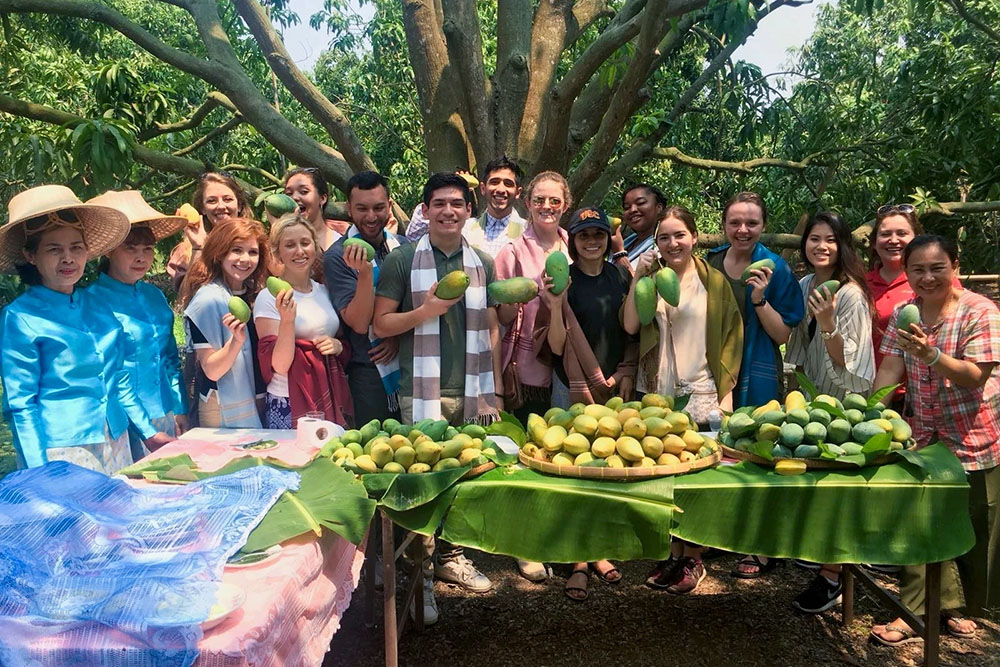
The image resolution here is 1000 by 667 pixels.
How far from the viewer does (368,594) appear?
412 centimetres

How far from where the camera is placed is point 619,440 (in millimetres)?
3078

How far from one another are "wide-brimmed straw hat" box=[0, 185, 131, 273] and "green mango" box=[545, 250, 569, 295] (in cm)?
203

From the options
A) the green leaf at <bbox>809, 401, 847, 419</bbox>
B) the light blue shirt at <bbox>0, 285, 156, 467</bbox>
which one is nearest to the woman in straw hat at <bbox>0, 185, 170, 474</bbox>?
the light blue shirt at <bbox>0, 285, 156, 467</bbox>

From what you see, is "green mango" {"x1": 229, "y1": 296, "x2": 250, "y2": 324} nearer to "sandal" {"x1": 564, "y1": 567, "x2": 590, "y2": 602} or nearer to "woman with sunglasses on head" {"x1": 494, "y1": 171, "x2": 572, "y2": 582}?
"woman with sunglasses on head" {"x1": 494, "y1": 171, "x2": 572, "y2": 582}

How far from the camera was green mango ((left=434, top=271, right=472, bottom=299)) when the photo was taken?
11.9 feet

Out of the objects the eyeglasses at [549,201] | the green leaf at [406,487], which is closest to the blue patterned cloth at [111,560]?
the green leaf at [406,487]

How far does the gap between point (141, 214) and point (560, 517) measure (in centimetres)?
267

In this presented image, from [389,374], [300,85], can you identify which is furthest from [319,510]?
[300,85]

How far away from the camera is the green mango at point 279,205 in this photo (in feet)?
14.2

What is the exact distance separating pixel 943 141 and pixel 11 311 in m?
7.33

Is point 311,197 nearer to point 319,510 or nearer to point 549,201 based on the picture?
point 549,201

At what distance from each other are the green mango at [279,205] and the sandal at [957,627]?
4.08 metres

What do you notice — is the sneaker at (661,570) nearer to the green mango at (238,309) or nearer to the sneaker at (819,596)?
the sneaker at (819,596)

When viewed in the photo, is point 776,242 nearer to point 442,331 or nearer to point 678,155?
point 678,155
